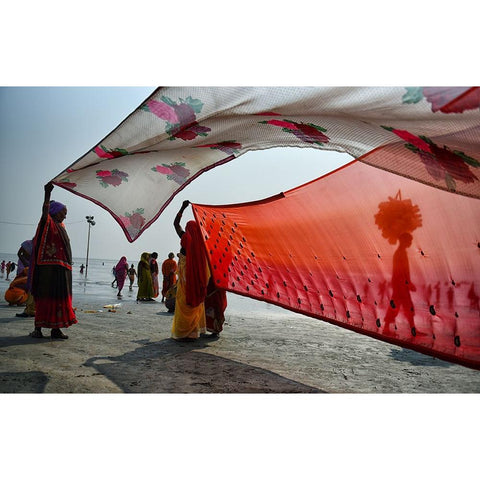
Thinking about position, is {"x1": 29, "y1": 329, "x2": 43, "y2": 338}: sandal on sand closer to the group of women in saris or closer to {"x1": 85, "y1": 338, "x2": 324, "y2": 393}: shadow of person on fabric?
{"x1": 85, "y1": 338, "x2": 324, "y2": 393}: shadow of person on fabric

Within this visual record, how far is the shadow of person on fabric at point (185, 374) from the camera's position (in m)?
3.12

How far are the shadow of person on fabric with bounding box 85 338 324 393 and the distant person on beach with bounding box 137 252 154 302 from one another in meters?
6.78

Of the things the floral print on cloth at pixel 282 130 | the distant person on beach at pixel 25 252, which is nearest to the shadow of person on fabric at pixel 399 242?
the floral print on cloth at pixel 282 130

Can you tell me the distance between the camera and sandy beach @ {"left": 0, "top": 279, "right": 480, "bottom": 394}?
315cm

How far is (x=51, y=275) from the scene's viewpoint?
445cm

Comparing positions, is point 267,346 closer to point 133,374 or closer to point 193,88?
point 133,374

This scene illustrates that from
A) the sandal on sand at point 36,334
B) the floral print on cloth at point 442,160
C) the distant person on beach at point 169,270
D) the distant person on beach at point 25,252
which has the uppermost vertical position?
the floral print on cloth at point 442,160

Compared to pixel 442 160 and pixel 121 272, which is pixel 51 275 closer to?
pixel 442 160

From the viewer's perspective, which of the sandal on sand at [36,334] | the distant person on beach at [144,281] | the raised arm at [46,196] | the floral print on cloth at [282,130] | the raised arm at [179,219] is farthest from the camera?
the distant person on beach at [144,281]

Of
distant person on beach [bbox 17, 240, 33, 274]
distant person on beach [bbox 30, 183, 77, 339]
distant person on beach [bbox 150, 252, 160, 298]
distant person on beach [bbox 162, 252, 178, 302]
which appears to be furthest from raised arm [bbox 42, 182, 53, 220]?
distant person on beach [bbox 150, 252, 160, 298]

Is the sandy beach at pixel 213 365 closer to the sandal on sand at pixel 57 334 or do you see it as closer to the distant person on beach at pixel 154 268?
the sandal on sand at pixel 57 334

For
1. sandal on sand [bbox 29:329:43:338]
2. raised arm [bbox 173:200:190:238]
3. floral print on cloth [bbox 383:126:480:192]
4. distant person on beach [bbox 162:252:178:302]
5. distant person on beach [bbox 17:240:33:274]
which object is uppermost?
floral print on cloth [bbox 383:126:480:192]
